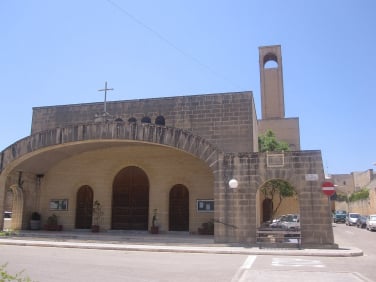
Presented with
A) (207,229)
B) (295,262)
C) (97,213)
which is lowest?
(295,262)

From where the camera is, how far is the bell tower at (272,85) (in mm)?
48500

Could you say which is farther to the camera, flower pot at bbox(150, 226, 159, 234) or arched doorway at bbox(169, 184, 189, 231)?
arched doorway at bbox(169, 184, 189, 231)

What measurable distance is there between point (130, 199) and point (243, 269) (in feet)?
41.4

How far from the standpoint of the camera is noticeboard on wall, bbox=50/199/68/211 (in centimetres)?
2238

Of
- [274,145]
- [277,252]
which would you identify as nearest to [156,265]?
[277,252]

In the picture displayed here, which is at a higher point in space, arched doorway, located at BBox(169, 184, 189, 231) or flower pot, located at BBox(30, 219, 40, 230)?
arched doorway, located at BBox(169, 184, 189, 231)

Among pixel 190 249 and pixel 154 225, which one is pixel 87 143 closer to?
pixel 154 225

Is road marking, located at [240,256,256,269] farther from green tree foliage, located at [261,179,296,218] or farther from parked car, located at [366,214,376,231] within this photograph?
parked car, located at [366,214,376,231]

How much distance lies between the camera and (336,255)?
13.6 metres

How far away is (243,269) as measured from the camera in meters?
10.2

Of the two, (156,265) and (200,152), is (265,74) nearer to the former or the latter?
(200,152)

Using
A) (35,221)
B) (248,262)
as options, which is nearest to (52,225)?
(35,221)

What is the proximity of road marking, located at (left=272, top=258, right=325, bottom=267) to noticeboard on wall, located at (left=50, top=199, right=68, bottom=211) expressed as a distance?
13947 mm

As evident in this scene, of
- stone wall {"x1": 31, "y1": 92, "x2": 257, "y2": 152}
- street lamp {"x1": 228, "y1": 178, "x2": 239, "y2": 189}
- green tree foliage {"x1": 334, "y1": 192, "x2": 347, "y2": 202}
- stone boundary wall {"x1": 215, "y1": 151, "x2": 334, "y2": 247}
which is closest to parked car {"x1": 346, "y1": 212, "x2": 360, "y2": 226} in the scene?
stone wall {"x1": 31, "y1": 92, "x2": 257, "y2": 152}
